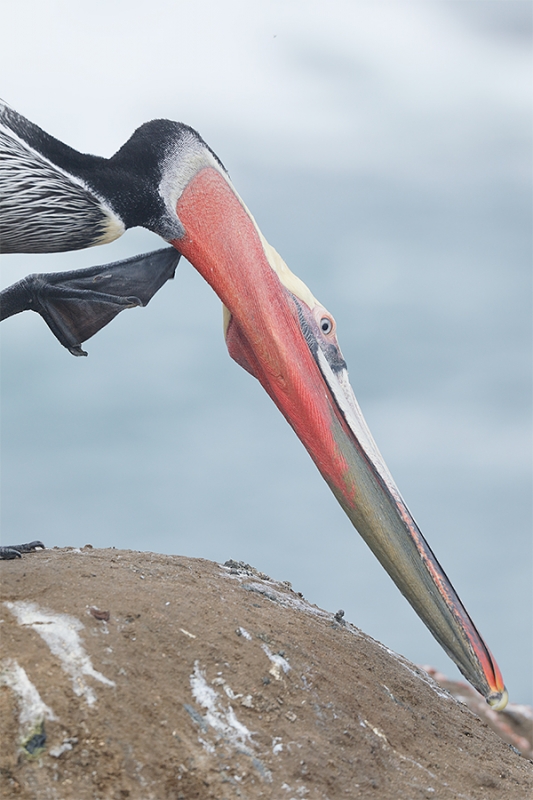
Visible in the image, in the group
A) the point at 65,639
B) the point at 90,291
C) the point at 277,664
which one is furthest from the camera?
the point at 90,291

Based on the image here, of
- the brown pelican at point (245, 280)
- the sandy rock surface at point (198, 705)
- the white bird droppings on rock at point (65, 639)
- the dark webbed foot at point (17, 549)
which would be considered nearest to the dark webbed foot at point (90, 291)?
the brown pelican at point (245, 280)

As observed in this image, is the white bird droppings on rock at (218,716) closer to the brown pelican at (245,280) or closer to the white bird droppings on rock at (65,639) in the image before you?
the white bird droppings on rock at (65,639)

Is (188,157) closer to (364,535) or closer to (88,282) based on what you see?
(88,282)

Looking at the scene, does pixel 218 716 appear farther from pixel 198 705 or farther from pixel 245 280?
pixel 245 280

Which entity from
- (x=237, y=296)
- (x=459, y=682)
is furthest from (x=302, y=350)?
(x=459, y=682)

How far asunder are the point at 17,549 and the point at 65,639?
1854 millimetres

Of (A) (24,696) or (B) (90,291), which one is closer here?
(A) (24,696)

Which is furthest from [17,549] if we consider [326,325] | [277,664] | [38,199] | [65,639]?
[326,325]

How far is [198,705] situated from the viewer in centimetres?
429

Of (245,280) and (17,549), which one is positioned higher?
(245,280)

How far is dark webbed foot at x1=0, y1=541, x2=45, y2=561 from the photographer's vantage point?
575 cm

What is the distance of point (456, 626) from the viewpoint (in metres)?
5.36

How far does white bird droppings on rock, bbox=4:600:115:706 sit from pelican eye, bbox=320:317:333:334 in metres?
2.68

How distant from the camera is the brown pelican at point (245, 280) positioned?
5434mm
